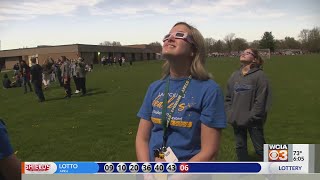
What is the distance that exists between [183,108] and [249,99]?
2.00 metres

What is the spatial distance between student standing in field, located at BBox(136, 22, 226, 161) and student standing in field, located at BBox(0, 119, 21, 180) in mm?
711

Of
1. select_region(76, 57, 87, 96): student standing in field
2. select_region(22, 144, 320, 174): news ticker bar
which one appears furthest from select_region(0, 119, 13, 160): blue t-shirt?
select_region(76, 57, 87, 96): student standing in field

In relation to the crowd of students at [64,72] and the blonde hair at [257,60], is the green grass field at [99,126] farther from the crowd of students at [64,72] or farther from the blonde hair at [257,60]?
the crowd of students at [64,72]

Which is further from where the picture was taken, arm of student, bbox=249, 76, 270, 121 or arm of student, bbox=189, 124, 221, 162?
arm of student, bbox=249, 76, 270, 121

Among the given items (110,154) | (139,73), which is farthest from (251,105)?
(139,73)

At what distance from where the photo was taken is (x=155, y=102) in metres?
2.01

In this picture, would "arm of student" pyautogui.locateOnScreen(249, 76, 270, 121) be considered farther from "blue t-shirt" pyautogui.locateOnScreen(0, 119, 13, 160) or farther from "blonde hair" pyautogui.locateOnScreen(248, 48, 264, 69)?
"blue t-shirt" pyautogui.locateOnScreen(0, 119, 13, 160)

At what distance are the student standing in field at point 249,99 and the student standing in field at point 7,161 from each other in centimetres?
260

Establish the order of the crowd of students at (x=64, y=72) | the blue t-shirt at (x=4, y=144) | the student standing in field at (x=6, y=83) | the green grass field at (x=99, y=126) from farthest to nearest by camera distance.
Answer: the student standing in field at (x=6, y=83), the crowd of students at (x=64, y=72), the green grass field at (x=99, y=126), the blue t-shirt at (x=4, y=144)

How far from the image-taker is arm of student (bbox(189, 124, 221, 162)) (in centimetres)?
189

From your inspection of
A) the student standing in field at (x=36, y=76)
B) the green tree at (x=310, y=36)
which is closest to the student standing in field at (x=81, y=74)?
the student standing in field at (x=36, y=76)

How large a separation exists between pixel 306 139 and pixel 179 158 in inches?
161

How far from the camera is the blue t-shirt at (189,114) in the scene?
1.88 meters

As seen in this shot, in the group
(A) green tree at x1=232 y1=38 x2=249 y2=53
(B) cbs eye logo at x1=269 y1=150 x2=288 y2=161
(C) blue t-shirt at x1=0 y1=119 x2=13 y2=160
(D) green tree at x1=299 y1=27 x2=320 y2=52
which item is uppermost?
(D) green tree at x1=299 y1=27 x2=320 y2=52
